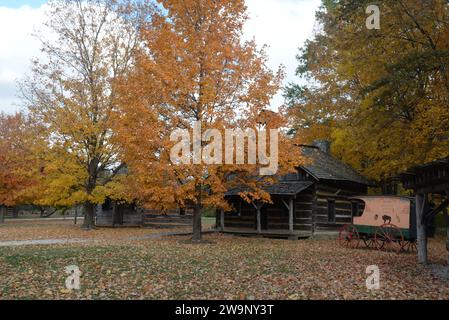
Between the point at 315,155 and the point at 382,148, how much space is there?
4.57 metres

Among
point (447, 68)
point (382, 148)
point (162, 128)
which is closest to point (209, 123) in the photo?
point (162, 128)

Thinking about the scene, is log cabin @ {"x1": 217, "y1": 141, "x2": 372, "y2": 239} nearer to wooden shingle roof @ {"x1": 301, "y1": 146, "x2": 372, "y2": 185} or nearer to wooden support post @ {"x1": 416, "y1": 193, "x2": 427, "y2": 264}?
wooden shingle roof @ {"x1": 301, "y1": 146, "x2": 372, "y2": 185}

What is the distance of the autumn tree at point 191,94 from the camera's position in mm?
17953

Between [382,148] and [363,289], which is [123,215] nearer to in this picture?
[382,148]

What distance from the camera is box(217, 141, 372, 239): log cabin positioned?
25281mm

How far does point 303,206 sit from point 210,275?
50.9ft

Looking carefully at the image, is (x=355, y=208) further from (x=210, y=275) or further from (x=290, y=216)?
(x=210, y=275)

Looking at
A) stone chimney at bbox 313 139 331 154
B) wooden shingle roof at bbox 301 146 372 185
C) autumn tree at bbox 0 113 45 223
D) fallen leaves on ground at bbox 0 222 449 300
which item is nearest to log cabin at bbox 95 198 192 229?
autumn tree at bbox 0 113 45 223

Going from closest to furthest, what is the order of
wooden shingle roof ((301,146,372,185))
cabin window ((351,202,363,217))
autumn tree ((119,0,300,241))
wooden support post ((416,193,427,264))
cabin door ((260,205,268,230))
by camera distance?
wooden support post ((416,193,427,264)) → autumn tree ((119,0,300,241)) → wooden shingle roof ((301,146,372,185)) → cabin door ((260,205,268,230)) → cabin window ((351,202,363,217))

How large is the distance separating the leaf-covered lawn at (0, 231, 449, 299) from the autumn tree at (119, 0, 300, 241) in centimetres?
343

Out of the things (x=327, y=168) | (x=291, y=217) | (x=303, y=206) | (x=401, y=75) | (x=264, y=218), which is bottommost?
(x=264, y=218)

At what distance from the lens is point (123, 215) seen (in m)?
37.0

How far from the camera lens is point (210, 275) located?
1157 centimetres

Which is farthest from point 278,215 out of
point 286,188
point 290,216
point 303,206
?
point 286,188
